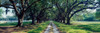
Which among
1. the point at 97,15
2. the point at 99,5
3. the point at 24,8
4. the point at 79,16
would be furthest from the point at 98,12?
the point at 79,16

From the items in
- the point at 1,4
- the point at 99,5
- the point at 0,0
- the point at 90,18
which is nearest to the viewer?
the point at 0,0

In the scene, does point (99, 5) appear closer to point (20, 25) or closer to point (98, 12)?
point (98, 12)

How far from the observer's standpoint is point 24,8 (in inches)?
767

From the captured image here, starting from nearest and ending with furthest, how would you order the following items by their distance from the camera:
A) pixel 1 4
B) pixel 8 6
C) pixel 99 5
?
1. pixel 1 4
2. pixel 8 6
3. pixel 99 5

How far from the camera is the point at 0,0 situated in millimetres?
16609

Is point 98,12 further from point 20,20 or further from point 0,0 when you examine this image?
point 0,0

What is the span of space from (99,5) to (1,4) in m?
19.6

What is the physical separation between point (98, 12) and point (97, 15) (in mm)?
588

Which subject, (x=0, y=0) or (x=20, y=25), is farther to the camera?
(x=20, y=25)

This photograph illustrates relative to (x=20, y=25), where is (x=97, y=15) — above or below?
above

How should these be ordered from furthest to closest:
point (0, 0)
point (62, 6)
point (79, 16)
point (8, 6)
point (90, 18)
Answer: point (90, 18), point (79, 16), point (62, 6), point (8, 6), point (0, 0)

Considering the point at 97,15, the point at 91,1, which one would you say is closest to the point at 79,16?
the point at 91,1

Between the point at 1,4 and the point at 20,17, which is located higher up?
the point at 1,4

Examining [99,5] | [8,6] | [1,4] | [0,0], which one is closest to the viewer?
[0,0]
